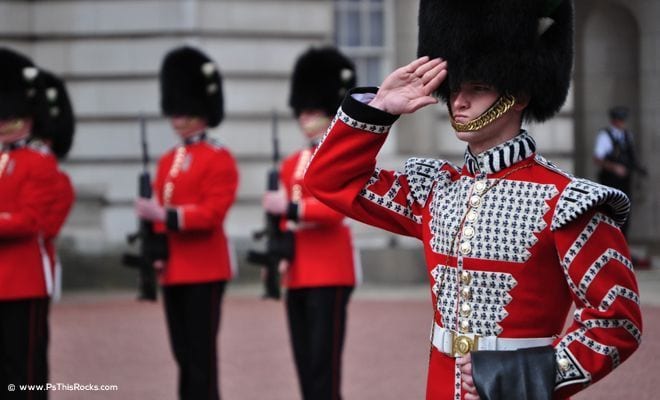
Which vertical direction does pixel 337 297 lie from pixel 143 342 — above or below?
above

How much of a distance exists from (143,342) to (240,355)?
1069mm

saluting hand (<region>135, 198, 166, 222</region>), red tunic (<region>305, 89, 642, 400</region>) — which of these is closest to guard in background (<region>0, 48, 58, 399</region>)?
saluting hand (<region>135, 198, 166, 222</region>)

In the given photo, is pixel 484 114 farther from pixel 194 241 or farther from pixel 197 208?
pixel 194 241

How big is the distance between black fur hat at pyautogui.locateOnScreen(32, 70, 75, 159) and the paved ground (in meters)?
1.43

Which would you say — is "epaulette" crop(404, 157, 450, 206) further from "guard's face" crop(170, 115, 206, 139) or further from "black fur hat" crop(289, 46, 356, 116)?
"guard's face" crop(170, 115, 206, 139)

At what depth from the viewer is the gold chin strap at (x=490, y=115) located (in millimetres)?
3639

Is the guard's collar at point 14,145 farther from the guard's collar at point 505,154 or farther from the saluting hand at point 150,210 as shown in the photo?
the guard's collar at point 505,154

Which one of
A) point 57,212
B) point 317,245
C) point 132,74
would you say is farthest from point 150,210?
point 132,74

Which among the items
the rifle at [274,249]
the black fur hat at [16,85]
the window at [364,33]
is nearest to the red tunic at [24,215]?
the black fur hat at [16,85]

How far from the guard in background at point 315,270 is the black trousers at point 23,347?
1.22 metres

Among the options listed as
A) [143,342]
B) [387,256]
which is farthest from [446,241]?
[387,256]

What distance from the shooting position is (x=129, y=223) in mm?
13648

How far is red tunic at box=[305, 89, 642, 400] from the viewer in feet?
11.2

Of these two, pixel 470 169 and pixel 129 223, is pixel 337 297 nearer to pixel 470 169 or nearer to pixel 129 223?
pixel 470 169
